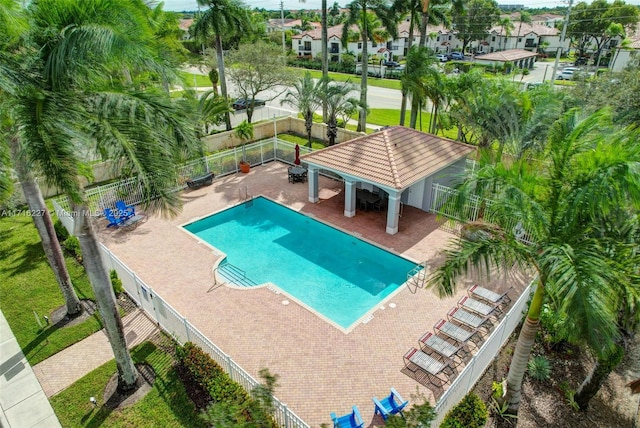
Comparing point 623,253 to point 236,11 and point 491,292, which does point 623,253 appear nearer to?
point 491,292

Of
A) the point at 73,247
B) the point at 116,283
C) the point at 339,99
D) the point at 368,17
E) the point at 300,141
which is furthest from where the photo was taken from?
the point at 300,141

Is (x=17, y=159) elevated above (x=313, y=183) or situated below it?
above

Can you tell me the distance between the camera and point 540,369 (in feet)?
36.8

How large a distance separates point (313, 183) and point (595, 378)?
14314 mm

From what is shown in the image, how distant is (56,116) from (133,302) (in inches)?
353

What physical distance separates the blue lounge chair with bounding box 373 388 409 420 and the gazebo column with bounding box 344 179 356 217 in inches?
424

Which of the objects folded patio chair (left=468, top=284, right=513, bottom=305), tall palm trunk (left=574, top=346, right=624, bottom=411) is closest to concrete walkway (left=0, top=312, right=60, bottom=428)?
folded patio chair (left=468, top=284, right=513, bottom=305)

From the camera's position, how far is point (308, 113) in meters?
26.8

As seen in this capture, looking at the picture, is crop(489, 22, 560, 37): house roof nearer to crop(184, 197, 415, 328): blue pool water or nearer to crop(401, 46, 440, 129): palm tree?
crop(401, 46, 440, 129): palm tree

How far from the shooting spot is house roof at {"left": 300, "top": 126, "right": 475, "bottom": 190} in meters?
17.7

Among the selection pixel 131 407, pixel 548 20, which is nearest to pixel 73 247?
pixel 131 407

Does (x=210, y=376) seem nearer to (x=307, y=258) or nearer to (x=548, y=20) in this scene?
(x=307, y=258)

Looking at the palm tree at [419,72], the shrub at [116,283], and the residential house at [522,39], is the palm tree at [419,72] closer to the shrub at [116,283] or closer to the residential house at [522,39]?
the shrub at [116,283]

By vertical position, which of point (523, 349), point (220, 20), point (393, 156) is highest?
point (220, 20)
